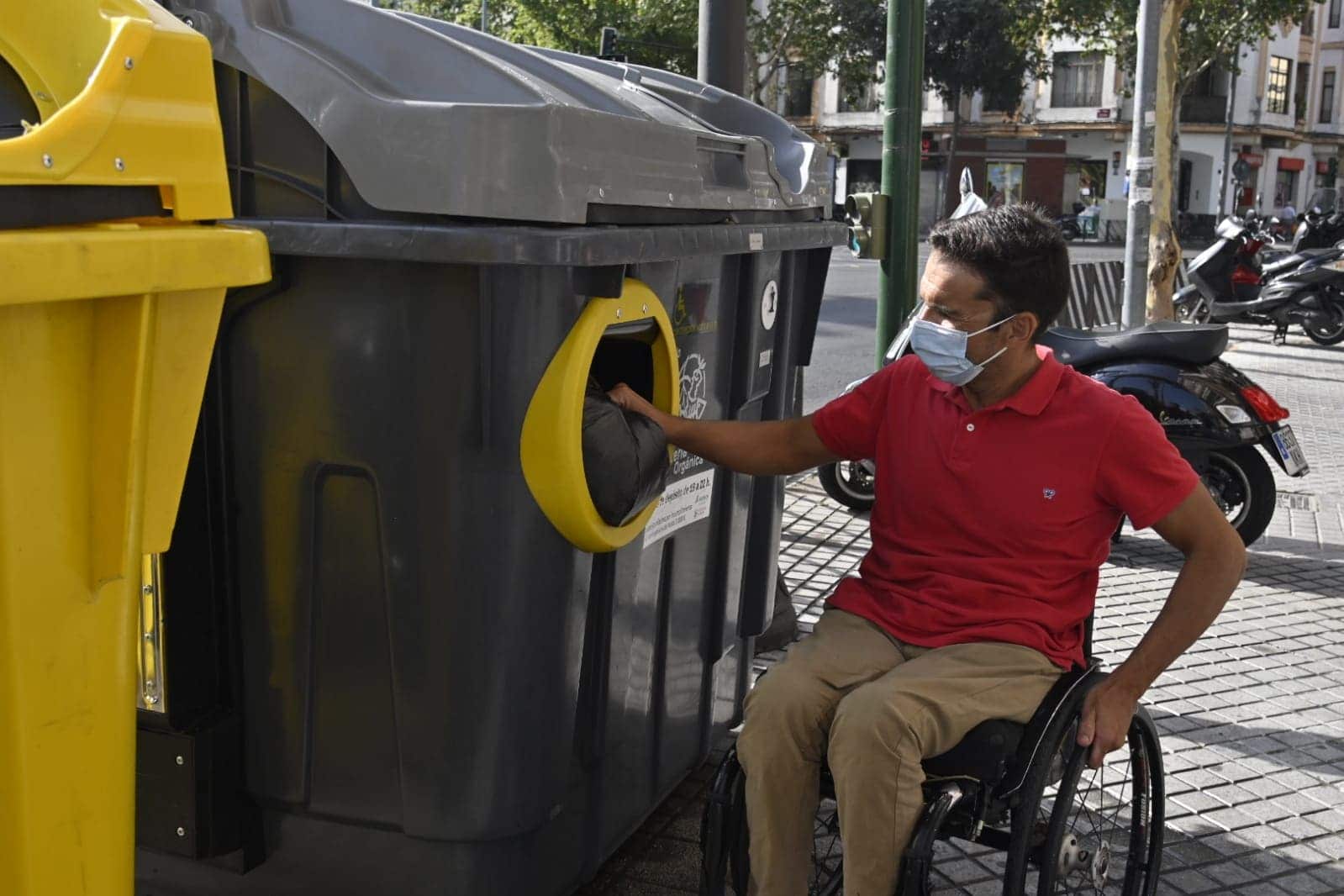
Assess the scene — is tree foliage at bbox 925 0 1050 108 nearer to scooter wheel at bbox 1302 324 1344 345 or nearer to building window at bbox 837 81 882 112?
building window at bbox 837 81 882 112

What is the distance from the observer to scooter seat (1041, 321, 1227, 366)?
265 inches

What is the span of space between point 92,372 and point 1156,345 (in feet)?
18.3

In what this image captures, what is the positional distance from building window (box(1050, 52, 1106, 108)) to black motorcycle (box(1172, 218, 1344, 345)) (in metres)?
38.3

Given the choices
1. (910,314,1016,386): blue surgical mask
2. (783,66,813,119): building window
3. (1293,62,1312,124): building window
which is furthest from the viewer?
(1293,62,1312,124): building window

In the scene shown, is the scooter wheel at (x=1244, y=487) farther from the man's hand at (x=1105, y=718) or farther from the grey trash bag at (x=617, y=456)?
the grey trash bag at (x=617, y=456)

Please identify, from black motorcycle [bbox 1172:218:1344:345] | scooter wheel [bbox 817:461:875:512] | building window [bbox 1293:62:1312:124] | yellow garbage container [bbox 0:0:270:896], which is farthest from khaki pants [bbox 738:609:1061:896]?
building window [bbox 1293:62:1312:124]

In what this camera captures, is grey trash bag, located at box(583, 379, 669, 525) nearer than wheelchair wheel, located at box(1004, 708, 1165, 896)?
No

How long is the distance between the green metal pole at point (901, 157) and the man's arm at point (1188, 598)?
13.7 ft

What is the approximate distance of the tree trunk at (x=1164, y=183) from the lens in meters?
14.3

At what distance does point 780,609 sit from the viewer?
524 centimetres

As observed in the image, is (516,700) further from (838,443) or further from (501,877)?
(838,443)

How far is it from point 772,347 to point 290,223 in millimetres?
1602

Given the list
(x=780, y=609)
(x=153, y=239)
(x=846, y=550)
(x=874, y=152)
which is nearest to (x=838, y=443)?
(x=153, y=239)

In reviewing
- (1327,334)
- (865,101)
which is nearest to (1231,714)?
(1327,334)
